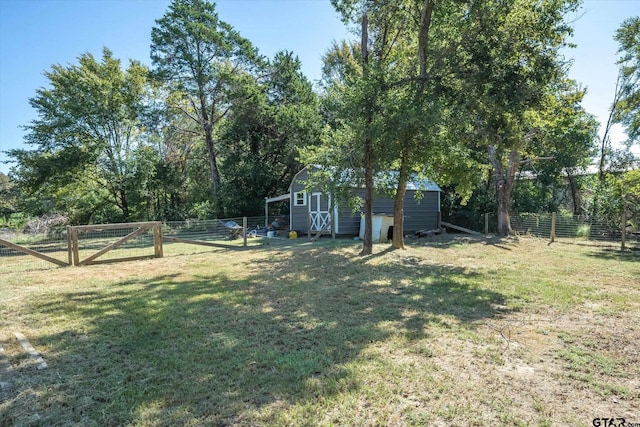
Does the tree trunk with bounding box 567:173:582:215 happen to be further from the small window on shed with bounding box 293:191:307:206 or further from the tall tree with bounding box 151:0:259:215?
the tall tree with bounding box 151:0:259:215

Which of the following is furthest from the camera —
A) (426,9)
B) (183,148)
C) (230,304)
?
(183,148)

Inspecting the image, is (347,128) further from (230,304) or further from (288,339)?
(288,339)

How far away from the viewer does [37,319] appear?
175 inches

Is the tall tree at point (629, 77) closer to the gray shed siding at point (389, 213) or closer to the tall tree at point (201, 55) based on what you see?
the gray shed siding at point (389, 213)

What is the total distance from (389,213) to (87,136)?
17030 mm

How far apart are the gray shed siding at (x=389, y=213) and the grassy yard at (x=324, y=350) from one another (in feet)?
28.8

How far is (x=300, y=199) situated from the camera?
17781 millimetres

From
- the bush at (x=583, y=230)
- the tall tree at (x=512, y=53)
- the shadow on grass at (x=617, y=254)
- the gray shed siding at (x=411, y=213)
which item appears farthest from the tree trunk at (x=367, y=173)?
the bush at (x=583, y=230)

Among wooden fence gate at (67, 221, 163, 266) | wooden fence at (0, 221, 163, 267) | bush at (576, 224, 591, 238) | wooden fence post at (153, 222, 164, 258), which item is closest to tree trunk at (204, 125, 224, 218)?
wooden fence post at (153, 222, 164, 258)

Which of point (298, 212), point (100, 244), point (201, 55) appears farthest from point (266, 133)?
point (100, 244)

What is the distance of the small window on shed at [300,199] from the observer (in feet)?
57.1

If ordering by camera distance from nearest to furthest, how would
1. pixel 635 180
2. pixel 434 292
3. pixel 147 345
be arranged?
pixel 147 345, pixel 434 292, pixel 635 180

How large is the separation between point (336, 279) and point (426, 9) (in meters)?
7.77

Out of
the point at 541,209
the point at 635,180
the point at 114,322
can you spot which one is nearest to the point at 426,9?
the point at 635,180
